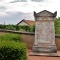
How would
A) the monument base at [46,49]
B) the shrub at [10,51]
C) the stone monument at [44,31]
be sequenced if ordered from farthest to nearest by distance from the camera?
the stone monument at [44,31] < the monument base at [46,49] < the shrub at [10,51]

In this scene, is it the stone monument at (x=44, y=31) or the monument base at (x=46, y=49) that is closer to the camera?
the monument base at (x=46, y=49)

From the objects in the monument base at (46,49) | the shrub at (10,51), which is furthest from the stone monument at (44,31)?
the shrub at (10,51)

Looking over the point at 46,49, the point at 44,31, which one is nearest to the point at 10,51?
the point at 46,49

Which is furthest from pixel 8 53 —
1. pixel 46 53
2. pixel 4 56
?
pixel 46 53

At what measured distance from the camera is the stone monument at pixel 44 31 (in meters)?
15.4

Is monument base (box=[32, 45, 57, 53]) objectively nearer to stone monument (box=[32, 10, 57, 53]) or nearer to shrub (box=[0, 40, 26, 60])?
stone monument (box=[32, 10, 57, 53])

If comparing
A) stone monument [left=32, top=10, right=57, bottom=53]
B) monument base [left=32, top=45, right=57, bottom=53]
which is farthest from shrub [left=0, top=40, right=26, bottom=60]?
stone monument [left=32, top=10, right=57, bottom=53]

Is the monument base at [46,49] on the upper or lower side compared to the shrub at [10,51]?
lower

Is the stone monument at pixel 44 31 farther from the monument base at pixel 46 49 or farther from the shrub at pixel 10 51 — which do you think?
the shrub at pixel 10 51

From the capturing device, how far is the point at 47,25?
15.6 m

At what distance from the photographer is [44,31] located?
15.6 m

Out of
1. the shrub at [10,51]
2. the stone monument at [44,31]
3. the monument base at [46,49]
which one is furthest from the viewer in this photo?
the stone monument at [44,31]

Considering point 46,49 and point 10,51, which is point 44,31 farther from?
point 10,51

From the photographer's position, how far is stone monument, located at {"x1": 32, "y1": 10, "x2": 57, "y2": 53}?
1541cm
